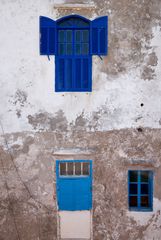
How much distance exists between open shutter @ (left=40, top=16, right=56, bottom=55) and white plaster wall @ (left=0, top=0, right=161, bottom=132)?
0.41 feet

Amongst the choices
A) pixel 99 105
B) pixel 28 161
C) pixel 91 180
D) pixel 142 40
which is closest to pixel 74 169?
pixel 91 180

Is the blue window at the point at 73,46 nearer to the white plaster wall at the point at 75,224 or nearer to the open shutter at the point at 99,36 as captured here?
the open shutter at the point at 99,36

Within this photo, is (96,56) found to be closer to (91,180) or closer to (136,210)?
(91,180)

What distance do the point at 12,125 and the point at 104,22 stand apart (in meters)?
3.51

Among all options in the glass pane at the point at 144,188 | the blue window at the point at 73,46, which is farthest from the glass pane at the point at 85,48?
the glass pane at the point at 144,188

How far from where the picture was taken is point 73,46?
752 cm

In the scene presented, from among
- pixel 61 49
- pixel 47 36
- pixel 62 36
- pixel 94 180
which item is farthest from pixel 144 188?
pixel 47 36

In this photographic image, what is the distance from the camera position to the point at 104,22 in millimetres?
7371

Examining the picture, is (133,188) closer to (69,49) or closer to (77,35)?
(69,49)

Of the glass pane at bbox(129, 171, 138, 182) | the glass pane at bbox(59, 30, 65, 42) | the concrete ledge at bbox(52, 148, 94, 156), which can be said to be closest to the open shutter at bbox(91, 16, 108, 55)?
the glass pane at bbox(59, 30, 65, 42)

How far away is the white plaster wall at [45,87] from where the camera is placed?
739 cm

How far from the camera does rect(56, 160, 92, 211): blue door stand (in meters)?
7.62

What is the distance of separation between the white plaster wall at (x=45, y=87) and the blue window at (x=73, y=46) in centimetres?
16

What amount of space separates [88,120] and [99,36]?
214 cm
